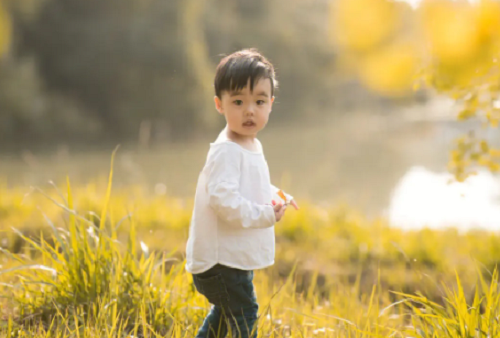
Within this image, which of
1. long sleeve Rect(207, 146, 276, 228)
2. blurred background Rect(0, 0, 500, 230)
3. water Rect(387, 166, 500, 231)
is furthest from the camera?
blurred background Rect(0, 0, 500, 230)

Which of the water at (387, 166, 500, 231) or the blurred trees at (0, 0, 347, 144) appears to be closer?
the water at (387, 166, 500, 231)

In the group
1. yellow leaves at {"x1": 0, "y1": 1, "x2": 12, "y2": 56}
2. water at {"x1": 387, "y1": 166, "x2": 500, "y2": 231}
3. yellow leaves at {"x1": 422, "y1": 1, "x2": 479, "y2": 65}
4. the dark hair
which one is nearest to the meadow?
the dark hair

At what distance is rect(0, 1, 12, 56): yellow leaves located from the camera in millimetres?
12883

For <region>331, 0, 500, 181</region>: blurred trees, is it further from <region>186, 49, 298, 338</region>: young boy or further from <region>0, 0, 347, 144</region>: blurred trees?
<region>0, 0, 347, 144</region>: blurred trees

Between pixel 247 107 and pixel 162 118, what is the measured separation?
15020 mm

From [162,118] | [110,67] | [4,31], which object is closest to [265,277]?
[4,31]

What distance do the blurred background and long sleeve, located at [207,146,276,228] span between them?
19.1 ft

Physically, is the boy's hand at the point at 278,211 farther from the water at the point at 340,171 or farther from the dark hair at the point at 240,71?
the water at the point at 340,171

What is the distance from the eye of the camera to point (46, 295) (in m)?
1.97

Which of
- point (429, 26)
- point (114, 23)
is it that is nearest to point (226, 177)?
point (429, 26)

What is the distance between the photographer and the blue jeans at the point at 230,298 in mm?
1722

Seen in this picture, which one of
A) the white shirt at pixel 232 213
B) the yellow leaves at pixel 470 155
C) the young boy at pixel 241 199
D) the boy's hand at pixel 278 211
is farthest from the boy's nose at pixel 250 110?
Answer: the yellow leaves at pixel 470 155

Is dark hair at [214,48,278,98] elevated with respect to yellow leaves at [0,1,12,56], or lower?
lower

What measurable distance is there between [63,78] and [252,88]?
49.6 feet
